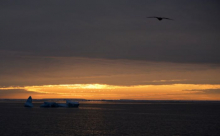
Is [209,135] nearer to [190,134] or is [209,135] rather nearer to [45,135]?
[190,134]

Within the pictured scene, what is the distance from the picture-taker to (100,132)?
5766 centimetres

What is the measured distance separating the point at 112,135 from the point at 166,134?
28.7 ft

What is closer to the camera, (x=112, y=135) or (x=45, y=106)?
(x=112, y=135)

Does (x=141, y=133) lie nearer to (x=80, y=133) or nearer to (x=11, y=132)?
(x=80, y=133)

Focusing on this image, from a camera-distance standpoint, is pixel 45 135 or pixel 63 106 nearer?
pixel 45 135

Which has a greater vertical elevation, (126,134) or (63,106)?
(63,106)

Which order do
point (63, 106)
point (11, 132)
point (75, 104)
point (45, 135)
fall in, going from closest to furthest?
point (45, 135)
point (11, 132)
point (75, 104)
point (63, 106)

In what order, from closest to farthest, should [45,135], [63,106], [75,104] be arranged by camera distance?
[45,135]
[75,104]
[63,106]

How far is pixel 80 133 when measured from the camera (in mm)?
55625

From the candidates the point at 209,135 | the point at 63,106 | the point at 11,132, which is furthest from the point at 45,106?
the point at 209,135

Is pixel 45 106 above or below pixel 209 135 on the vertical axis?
above

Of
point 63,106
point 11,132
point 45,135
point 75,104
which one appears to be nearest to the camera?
point 45,135

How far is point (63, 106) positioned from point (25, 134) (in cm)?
11933

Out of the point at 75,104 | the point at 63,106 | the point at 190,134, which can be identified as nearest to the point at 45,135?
the point at 190,134
